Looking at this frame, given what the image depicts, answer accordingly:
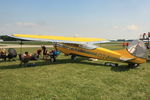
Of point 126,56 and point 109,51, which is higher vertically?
point 109,51

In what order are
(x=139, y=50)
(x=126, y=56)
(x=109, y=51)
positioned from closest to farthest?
1. (x=139, y=50)
2. (x=126, y=56)
3. (x=109, y=51)

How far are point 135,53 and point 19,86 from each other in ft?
23.0

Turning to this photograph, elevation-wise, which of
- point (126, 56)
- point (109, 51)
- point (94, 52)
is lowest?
point (126, 56)

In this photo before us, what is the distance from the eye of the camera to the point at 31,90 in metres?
5.25

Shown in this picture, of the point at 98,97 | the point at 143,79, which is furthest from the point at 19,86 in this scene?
the point at 143,79

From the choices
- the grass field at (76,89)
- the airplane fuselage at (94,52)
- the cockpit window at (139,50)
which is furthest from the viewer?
the airplane fuselage at (94,52)

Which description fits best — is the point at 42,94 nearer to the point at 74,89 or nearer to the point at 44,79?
the point at 74,89

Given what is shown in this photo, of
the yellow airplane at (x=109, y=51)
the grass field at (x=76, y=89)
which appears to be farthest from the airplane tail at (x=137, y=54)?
the grass field at (x=76, y=89)

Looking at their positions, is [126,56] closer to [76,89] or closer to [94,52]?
[94,52]

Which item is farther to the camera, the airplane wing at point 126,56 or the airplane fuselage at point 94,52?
the airplane fuselage at point 94,52

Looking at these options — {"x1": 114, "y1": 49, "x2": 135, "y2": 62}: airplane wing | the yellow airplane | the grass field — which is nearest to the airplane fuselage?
the yellow airplane

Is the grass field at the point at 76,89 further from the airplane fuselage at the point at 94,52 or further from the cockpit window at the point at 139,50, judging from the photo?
the airplane fuselage at the point at 94,52

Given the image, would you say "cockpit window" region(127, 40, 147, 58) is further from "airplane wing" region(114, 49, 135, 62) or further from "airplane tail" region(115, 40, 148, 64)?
"airplane wing" region(114, 49, 135, 62)

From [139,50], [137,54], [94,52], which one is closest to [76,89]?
[137,54]
